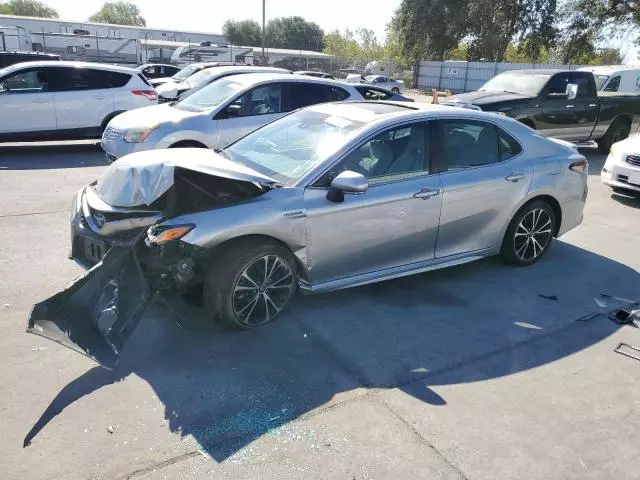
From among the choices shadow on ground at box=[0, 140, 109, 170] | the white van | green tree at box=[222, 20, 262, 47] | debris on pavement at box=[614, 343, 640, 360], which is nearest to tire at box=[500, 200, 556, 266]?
debris on pavement at box=[614, 343, 640, 360]

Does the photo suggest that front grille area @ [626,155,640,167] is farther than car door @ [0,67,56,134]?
No

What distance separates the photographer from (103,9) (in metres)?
102

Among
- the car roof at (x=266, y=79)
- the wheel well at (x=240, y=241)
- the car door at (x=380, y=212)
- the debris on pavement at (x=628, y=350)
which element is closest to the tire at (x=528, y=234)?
the car door at (x=380, y=212)

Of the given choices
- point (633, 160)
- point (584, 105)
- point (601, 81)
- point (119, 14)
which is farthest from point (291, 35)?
point (633, 160)

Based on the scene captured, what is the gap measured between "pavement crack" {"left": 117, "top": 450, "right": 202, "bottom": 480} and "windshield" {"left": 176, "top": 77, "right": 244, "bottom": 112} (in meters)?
6.58

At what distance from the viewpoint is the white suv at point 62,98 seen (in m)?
10.2

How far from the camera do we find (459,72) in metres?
39.1

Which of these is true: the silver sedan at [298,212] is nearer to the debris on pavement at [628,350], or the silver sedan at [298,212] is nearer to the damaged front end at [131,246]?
the damaged front end at [131,246]

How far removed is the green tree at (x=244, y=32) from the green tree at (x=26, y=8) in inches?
1351

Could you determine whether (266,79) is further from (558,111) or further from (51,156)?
(558,111)

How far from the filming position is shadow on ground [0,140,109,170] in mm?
9547

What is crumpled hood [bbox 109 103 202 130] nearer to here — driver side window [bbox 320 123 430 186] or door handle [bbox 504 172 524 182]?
driver side window [bbox 320 123 430 186]

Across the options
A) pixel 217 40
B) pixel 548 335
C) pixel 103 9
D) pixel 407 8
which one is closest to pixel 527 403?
pixel 548 335

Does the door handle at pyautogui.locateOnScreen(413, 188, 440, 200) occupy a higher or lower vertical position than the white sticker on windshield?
lower
